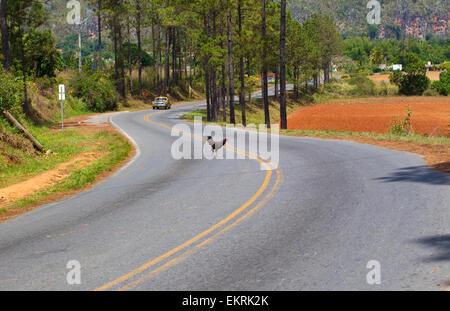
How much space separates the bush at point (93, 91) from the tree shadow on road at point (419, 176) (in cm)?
4881

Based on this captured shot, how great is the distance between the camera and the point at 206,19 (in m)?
48.4

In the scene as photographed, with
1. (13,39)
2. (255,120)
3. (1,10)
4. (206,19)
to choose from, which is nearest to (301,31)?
(255,120)

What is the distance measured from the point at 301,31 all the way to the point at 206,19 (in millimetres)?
38729

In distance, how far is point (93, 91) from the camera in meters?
58.8

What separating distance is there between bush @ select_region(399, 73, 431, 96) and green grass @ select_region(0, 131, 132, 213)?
9295 centimetres

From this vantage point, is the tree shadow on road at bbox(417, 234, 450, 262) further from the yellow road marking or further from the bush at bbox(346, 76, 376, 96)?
the bush at bbox(346, 76, 376, 96)

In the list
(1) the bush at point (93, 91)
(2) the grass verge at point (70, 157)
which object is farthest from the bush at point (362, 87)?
(2) the grass verge at point (70, 157)

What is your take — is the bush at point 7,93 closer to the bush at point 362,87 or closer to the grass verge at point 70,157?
the grass verge at point 70,157

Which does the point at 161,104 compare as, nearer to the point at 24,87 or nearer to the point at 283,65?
the point at 24,87

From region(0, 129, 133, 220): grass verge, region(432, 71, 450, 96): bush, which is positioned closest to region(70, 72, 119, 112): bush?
region(0, 129, 133, 220): grass verge

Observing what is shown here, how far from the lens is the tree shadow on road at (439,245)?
669cm

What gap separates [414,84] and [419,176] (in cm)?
10167

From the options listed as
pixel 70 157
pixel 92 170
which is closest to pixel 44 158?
pixel 70 157
